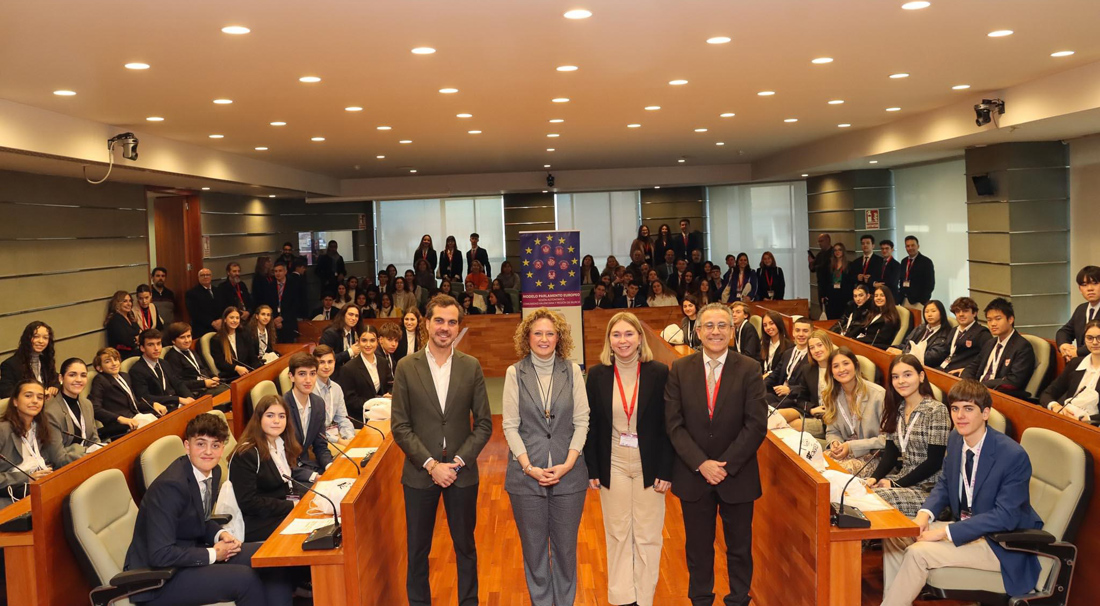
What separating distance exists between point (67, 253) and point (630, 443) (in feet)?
28.0

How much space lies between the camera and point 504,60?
6246 millimetres

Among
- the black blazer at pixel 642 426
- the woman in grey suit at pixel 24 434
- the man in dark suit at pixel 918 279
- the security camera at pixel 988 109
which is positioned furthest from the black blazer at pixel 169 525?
the man in dark suit at pixel 918 279

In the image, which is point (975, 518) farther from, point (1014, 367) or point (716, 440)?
point (1014, 367)

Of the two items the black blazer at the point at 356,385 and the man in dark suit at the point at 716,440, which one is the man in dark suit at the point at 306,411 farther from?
the man in dark suit at the point at 716,440

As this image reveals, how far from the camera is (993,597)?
4.16 m

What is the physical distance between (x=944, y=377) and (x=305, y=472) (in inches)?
158

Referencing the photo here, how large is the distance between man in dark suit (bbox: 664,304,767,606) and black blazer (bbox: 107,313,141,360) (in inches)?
315

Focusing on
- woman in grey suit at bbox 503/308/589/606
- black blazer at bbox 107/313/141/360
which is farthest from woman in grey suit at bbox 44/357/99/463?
black blazer at bbox 107/313/141/360

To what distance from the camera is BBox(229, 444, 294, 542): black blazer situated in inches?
181

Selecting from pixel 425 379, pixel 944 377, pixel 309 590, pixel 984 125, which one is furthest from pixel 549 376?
pixel 984 125

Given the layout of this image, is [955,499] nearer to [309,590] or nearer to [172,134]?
[309,590]

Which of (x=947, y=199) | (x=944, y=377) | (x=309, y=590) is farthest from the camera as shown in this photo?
(x=947, y=199)

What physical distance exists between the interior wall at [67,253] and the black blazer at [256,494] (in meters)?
5.87

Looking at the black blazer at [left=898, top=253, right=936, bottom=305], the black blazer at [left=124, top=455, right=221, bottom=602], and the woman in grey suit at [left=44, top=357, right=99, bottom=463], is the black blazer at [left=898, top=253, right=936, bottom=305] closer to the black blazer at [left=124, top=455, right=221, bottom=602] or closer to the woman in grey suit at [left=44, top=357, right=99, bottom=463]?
the woman in grey suit at [left=44, top=357, right=99, bottom=463]
